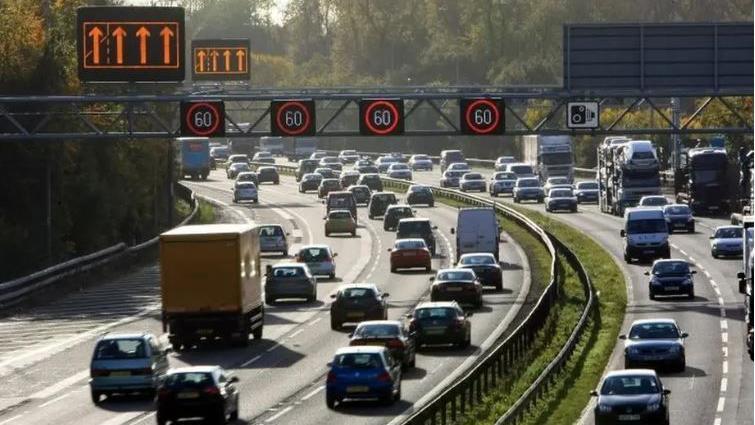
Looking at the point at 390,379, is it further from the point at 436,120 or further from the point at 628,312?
the point at 436,120

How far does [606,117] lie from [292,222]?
47012 mm

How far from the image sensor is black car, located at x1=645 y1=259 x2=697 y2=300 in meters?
66.0

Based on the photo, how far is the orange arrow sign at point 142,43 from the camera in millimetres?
63938

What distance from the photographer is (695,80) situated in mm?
67750

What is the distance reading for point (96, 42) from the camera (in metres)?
64.4

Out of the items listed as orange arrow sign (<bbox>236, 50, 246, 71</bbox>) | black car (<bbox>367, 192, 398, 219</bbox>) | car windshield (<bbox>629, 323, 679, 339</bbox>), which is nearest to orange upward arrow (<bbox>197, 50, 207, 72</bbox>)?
orange arrow sign (<bbox>236, 50, 246, 71</bbox>)

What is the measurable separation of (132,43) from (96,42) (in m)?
1.20

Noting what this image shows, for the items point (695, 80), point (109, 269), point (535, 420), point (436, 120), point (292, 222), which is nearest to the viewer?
point (535, 420)

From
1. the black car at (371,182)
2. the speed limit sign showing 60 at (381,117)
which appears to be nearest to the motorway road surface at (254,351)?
the speed limit sign showing 60 at (381,117)

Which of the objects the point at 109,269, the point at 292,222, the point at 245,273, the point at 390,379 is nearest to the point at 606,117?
the point at 292,222

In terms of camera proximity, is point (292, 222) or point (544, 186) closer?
point (292, 222)

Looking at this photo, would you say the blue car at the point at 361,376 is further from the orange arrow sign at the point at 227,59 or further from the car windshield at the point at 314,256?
the orange arrow sign at the point at 227,59

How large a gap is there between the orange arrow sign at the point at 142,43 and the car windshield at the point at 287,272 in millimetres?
8084

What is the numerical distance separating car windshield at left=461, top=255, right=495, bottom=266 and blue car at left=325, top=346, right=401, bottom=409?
28848 millimetres
